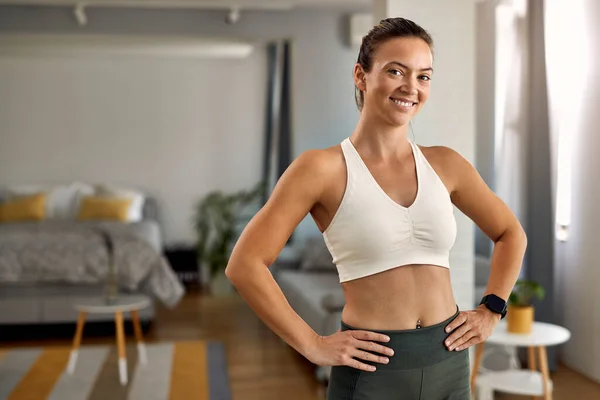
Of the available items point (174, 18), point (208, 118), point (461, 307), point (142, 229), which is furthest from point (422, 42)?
point (208, 118)

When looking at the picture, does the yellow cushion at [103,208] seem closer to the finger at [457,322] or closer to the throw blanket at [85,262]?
the throw blanket at [85,262]

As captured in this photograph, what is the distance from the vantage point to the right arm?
1.47 m

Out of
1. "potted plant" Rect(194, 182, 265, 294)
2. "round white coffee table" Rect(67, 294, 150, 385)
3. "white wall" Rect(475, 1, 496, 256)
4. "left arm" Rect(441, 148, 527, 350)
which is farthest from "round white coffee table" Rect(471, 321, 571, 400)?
"potted plant" Rect(194, 182, 265, 294)

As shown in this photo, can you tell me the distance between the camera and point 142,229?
21.9 feet

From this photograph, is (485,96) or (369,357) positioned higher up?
(485,96)

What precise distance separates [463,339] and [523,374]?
7.13 feet

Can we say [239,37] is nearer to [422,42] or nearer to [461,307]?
[461,307]

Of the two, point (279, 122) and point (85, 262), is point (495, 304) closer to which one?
point (85, 262)

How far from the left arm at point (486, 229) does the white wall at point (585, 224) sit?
1608 millimetres

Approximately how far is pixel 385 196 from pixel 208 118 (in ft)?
23.3

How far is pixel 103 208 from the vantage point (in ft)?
24.5

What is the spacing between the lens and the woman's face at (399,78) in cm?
149

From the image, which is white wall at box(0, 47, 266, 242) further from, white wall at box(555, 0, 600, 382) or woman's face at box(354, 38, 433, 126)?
woman's face at box(354, 38, 433, 126)

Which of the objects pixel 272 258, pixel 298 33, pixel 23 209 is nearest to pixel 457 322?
pixel 272 258
